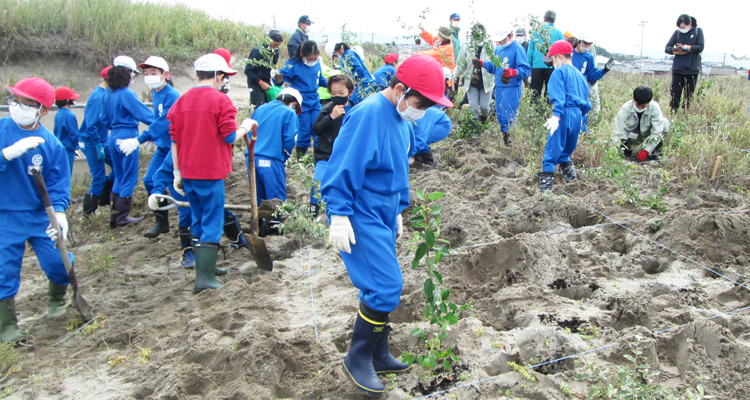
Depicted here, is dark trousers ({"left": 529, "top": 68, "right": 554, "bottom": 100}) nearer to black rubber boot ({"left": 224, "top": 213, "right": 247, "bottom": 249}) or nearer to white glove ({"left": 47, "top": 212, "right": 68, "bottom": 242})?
black rubber boot ({"left": 224, "top": 213, "right": 247, "bottom": 249})

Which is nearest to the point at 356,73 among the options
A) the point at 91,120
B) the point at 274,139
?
the point at 274,139

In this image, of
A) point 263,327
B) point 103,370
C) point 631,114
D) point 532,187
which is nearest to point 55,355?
point 103,370

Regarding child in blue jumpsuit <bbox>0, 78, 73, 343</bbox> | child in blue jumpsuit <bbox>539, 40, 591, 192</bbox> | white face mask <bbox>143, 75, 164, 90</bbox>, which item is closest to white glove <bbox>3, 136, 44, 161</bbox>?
child in blue jumpsuit <bbox>0, 78, 73, 343</bbox>

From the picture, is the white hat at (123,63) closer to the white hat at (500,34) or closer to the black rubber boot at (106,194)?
the black rubber boot at (106,194)

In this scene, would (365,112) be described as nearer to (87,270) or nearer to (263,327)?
(263,327)

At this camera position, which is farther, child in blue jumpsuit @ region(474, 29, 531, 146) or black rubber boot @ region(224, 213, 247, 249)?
child in blue jumpsuit @ region(474, 29, 531, 146)

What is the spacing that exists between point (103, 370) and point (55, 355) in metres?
0.47

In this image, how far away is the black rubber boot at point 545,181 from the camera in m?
5.96

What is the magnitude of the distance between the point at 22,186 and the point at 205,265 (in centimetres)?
140

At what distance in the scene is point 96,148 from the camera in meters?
6.19

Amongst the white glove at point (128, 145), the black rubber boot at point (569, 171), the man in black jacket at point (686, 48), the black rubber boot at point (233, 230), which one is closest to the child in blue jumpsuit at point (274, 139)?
the black rubber boot at point (233, 230)

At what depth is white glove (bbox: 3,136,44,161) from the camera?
340 cm

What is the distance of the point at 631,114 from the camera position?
7.12m

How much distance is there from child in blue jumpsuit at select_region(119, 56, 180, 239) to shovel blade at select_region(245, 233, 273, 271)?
153cm
